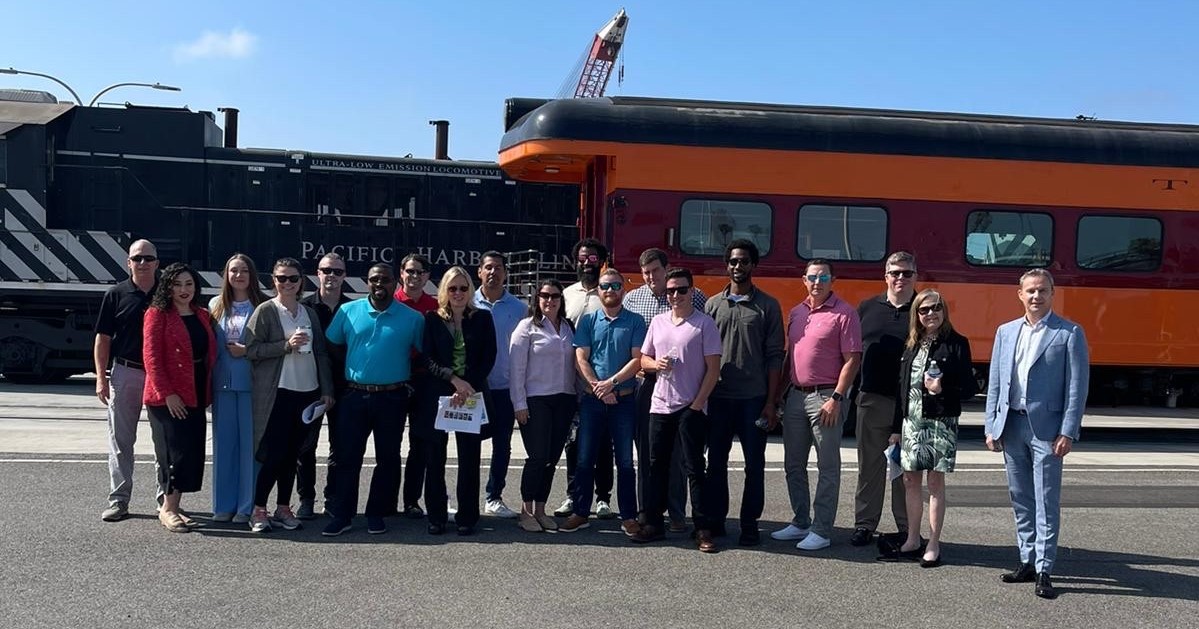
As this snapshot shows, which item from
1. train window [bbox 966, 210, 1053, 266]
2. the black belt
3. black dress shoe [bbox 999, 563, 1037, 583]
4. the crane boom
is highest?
the crane boom

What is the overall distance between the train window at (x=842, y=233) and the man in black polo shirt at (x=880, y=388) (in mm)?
4939

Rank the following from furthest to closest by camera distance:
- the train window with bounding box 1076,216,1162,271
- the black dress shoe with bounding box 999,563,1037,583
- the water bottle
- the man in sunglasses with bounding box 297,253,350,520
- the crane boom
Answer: the crane boom, the train window with bounding box 1076,216,1162,271, the man in sunglasses with bounding box 297,253,350,520, the water bottle, the black dress shoe with bounding box 999,563,1037,583

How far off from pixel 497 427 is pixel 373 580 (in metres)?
1.75

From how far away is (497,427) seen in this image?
712cm

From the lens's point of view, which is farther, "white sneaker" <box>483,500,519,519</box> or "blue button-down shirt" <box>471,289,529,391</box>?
"white sneaker" <box>483,500,519,519</box>

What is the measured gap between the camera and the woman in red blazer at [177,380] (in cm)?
655

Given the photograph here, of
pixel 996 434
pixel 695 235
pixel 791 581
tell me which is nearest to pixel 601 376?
pixel 791 581

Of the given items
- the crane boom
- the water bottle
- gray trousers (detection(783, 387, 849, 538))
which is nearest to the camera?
the water bottle

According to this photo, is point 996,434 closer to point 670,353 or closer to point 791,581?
point 791,581

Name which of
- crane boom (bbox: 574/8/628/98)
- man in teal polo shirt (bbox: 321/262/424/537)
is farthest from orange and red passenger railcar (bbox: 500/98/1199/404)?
crane boom (bbox: 574/8/628/98)

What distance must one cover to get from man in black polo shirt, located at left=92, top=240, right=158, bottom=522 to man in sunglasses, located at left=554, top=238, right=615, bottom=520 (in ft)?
9.13

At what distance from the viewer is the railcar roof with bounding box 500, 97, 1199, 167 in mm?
11352

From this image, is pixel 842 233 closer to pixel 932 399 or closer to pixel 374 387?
pixel 932 399

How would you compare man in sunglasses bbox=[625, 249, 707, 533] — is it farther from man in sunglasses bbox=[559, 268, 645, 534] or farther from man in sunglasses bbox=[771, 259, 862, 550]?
man in sunglasses bbox=[771, 259, 862, 550]
